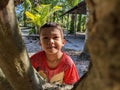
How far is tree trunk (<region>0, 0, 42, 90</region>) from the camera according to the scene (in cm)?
71

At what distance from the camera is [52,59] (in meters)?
1.68

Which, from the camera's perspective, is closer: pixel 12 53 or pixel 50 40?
pixel 12 53

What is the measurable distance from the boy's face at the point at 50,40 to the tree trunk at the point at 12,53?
2.51ft

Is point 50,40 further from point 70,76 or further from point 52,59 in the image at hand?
point 70,76

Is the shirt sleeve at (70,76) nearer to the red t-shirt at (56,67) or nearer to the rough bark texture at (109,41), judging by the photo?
the red t-shirt at (56,67)

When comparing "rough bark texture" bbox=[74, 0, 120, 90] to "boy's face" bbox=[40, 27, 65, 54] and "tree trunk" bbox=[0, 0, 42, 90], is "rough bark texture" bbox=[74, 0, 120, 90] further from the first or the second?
"boy's face" bbox=[40, 27, 65, 54]

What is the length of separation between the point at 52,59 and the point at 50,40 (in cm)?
16

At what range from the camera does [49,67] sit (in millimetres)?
1681

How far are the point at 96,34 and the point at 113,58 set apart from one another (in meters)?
0.05

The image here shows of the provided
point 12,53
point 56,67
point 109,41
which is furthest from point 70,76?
point 109,41

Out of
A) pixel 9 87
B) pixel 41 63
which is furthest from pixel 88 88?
pixel 41 63

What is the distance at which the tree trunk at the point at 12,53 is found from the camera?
2.34ft

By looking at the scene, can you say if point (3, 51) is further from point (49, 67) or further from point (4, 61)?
point (49, 67)

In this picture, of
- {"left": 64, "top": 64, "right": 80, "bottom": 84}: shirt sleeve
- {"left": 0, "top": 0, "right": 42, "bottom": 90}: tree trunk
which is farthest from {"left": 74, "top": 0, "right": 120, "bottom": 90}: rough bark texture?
{"left": 64, "top": 64, "right": 80, "bottom": 84}: shirt sleeve
